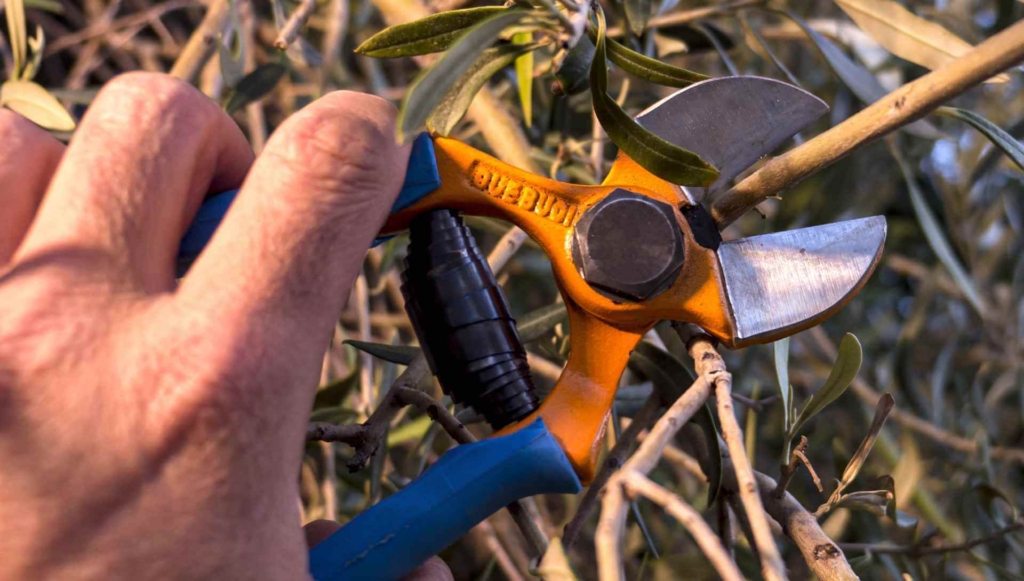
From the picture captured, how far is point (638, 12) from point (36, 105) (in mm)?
811

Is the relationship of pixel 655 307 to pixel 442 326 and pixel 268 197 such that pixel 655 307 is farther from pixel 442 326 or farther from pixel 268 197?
pixel 268 197

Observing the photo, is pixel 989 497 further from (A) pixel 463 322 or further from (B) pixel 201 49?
(B) pixel 201 49

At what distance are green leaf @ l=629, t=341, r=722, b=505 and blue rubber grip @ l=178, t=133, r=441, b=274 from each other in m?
0.34

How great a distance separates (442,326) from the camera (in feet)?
2.87

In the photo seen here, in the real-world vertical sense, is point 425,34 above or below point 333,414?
above

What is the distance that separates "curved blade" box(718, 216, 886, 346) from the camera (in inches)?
33.8

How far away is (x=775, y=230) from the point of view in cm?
174

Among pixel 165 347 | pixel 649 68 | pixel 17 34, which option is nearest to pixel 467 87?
pixel 649 68

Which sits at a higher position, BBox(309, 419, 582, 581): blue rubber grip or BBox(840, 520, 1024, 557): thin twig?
BBox(309, 419, 582, 581): blue rubber grip

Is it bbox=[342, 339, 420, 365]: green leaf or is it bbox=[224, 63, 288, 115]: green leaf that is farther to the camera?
bbox=[224, 63, 288, 115]: green leaf

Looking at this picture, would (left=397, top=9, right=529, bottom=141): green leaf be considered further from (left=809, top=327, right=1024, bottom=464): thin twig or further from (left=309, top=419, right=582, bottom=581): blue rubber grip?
(left=809, top=327, right=1024, bottom=464): thin twig

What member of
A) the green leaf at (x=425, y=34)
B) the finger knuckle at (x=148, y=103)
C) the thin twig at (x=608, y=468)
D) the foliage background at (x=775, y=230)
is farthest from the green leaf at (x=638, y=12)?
the finger knuckle at (x=148, y=103)

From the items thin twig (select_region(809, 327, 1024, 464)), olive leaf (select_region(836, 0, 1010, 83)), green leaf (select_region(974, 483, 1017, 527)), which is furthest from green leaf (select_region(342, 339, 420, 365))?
thin twig (select_region(809, 327, 1024, 464))

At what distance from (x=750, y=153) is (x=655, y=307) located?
18 cm
